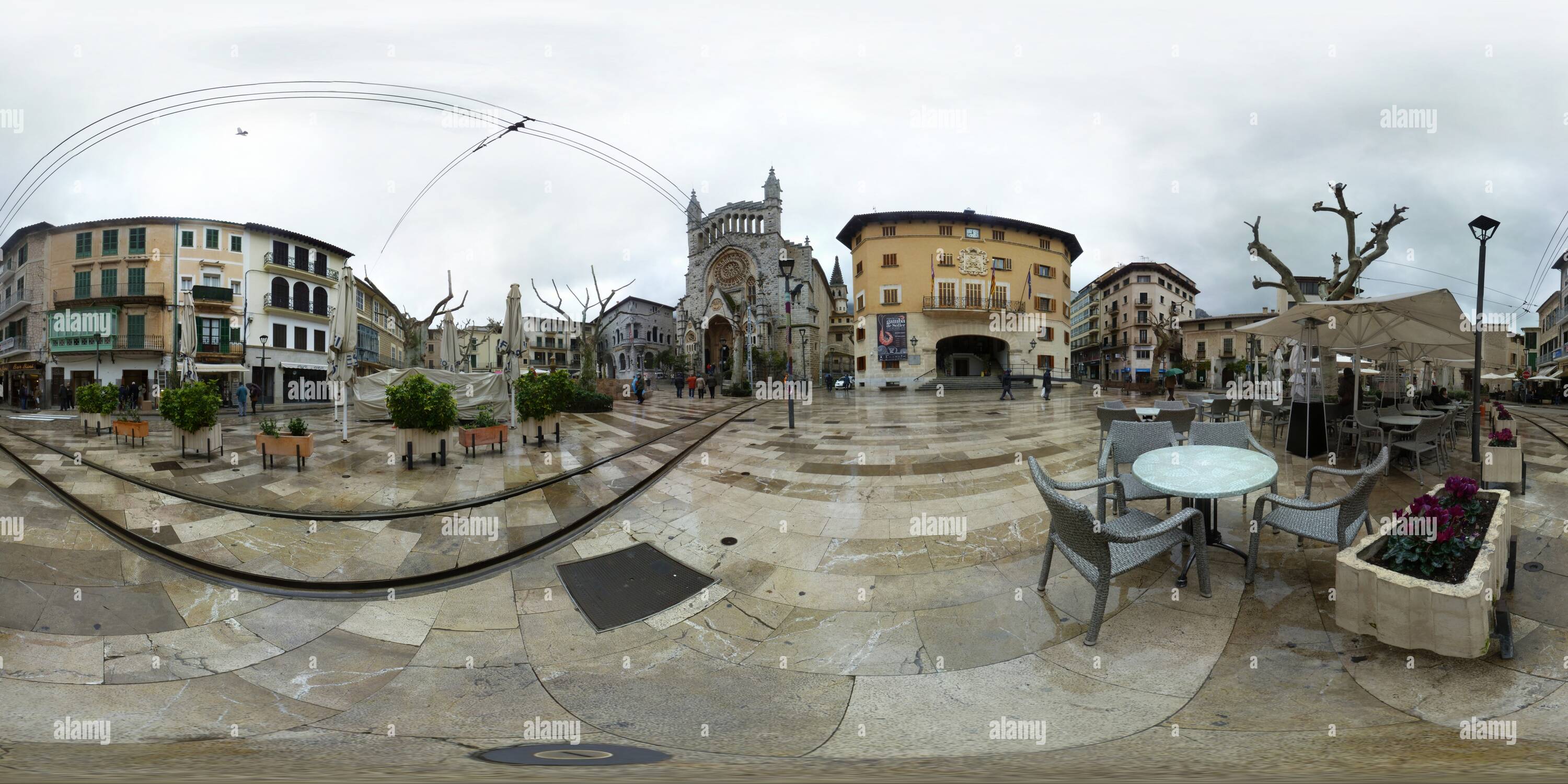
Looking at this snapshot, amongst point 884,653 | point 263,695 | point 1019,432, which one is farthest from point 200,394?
point 1019,432

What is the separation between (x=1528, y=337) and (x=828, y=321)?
2904 inches

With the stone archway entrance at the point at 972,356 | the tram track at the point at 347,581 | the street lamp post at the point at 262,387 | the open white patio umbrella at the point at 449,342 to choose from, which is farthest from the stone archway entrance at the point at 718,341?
the tram track at the point at 347,581

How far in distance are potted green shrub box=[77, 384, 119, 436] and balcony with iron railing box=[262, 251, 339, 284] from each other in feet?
65.9

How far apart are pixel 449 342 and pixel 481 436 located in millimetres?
9208

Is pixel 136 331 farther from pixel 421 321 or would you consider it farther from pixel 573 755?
pixel 573 755

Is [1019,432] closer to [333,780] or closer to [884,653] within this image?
[884,653]

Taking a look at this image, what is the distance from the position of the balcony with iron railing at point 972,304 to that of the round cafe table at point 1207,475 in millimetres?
34755

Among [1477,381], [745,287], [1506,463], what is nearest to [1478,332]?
[1477,381]

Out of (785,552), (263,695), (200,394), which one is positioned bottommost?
(263,695)

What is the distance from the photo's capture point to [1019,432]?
37.4 ft

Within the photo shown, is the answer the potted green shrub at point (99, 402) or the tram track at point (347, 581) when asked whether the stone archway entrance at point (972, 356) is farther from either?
the potted green shrub at point (99, 402)

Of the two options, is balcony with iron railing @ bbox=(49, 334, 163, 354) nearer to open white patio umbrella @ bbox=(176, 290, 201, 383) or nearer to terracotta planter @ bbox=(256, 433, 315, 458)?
open white patio umbrella @ bbox=(176, 290, 201, 383)

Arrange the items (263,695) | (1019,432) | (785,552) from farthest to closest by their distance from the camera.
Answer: (1019,432)
(785,552)
(263,695)

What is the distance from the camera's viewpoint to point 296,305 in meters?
32.7
